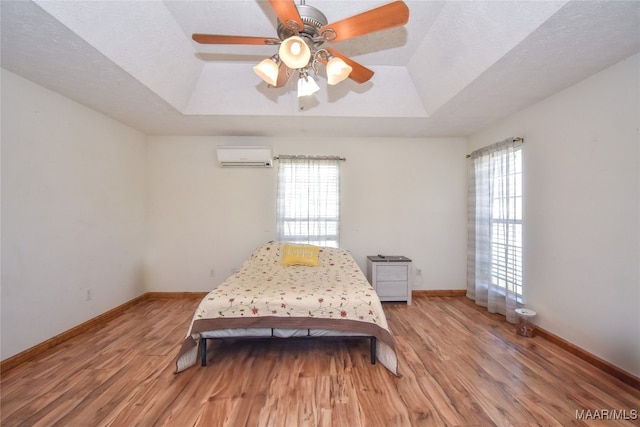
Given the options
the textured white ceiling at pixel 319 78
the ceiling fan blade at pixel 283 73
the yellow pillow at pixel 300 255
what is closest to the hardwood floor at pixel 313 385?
the yellow pillow at pixel 300 255

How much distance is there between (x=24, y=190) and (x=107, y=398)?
1860mm

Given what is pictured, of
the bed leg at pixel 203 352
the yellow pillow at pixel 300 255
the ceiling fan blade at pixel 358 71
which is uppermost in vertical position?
the ceiling fan blade at pixel 358 71

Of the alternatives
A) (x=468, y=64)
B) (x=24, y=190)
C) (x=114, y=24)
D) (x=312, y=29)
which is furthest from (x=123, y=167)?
(x=468, y=64)

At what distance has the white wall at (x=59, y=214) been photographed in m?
2.02

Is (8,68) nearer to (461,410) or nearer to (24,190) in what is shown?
(24,190)

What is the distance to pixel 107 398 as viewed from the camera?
1.67m

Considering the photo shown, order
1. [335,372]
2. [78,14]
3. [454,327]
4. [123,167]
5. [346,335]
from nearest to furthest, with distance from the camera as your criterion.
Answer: [78,14] < [335,372] < [346,335] < [454,327] < [123,167]

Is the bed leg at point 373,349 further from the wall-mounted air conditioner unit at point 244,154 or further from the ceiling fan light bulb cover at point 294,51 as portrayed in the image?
the wall-mounted air conditioner unit at point 244,154

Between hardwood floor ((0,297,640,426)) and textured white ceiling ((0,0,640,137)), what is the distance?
2.40 metres

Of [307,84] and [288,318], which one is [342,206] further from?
[307,84]

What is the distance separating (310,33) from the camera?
144 cm

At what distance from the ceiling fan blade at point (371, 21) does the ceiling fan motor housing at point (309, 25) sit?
0.16 feet

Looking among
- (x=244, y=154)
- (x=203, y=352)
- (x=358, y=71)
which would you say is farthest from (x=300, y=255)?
(x=358, y=71)

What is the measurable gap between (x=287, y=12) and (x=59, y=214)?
2.83m
